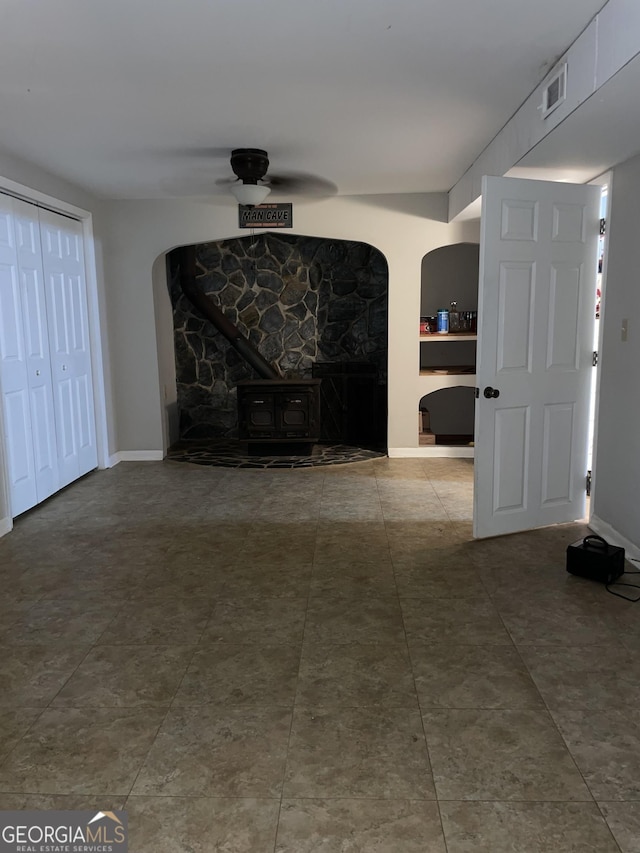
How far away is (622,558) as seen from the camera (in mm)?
3158

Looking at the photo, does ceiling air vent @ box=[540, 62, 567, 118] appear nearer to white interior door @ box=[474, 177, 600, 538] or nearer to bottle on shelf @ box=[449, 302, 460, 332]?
white interior door @ box=[474, 177, 600, 538]

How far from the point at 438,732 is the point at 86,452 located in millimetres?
4269

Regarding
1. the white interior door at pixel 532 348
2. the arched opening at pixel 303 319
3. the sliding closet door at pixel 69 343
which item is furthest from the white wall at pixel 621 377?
the sliding closet door at pixel 69 343

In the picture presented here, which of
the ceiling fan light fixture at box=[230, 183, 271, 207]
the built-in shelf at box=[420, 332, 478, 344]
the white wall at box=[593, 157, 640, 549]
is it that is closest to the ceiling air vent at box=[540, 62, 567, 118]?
the white wall at box=[593, 157, 640, 549]

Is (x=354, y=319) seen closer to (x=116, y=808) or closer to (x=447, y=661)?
(x=447, y=661)

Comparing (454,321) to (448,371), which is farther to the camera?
(454,321)

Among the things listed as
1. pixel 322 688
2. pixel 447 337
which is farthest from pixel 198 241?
pixel 322 688

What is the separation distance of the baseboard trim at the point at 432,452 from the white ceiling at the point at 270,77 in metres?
2.57

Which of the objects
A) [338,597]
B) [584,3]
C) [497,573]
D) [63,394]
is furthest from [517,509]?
[63,394]

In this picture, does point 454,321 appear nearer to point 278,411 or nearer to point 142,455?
point 278,411

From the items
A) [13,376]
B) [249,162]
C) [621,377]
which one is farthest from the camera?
[13,376]

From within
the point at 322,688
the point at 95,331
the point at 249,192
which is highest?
the point at 249,192

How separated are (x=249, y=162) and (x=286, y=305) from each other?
2834 millimetres

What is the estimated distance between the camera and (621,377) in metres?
3.60
